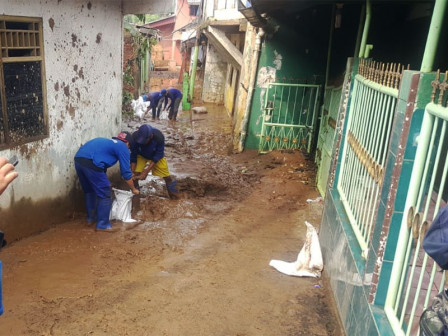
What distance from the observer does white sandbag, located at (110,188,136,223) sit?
227 inches

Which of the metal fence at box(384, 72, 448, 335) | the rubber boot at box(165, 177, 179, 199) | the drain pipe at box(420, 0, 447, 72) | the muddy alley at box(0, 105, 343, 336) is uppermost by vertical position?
the drain pipe at box(420, 0, 447, 72)

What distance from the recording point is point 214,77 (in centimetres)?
1889

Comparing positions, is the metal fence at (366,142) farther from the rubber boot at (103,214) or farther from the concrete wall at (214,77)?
the concrete wall at (214,77)

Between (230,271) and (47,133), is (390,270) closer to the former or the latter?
(230,271)

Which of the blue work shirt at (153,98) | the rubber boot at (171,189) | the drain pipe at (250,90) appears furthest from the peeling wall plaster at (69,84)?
the blue work shirt at (153,98)

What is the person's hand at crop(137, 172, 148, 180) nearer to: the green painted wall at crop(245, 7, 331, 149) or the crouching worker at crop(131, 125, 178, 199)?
the crouching worker at crop(131, 125, 178, 199)

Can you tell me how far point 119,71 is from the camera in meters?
6.57

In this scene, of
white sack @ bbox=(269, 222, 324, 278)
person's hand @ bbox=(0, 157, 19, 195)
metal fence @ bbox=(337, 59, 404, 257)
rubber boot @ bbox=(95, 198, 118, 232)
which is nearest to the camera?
person's hand @ bbox=(0, 157, 19, 195)

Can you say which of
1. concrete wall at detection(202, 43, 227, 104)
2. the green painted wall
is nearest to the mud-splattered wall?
the green painted wall

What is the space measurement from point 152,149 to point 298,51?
4.27 m

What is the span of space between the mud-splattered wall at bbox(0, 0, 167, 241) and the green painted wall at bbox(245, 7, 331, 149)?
347 cm

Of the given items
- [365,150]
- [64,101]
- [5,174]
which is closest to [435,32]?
[365,150]

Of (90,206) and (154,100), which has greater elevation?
(154,100)

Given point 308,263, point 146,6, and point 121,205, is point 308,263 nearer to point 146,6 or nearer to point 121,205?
point 121,205
